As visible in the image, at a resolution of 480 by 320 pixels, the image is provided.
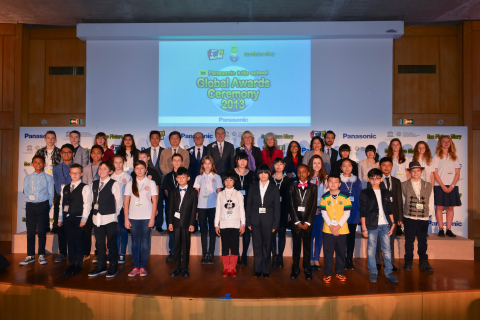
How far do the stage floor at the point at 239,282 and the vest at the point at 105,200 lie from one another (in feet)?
2.61

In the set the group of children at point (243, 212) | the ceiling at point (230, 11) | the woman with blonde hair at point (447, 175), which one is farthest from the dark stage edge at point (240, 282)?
the ceiling at point (230, 11)

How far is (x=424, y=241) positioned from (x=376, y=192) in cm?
109

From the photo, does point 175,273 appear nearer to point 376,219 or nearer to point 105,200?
point 105,200

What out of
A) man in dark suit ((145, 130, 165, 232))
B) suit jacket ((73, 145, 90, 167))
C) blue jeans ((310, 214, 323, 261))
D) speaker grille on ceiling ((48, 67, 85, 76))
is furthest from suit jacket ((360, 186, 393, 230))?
speaker grille on ceiling ((48, 67, 85, 76))

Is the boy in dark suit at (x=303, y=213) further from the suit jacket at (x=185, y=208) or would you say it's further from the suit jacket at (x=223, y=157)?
the suit jacket at (x=223, y=157)

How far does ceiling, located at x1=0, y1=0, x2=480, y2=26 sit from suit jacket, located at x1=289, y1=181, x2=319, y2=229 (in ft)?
10.9

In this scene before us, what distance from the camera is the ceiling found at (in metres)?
5.21

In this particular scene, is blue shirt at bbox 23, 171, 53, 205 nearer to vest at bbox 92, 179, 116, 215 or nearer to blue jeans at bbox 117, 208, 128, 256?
vest at bbox 92, 179, 116, 215

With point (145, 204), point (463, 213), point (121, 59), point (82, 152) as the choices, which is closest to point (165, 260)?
point (145, 204)

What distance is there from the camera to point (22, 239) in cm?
476

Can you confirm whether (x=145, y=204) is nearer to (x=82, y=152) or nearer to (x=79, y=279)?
(x=79, y=279)

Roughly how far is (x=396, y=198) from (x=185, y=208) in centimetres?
265

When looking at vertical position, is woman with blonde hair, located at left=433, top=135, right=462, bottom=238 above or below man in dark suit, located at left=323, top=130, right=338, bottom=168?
below

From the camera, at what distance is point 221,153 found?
478 centimetres
